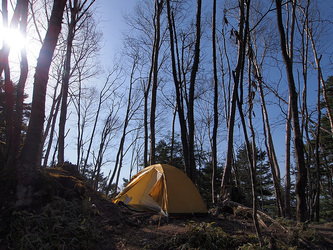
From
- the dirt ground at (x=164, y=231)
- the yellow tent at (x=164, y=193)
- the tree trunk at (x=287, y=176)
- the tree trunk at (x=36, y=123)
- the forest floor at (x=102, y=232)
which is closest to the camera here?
the forest floor at (x=102, y=232)

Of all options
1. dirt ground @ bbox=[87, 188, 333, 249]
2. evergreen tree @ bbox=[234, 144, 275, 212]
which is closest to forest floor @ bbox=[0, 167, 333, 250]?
dirt ground @ bbox=[87, 188, 333, 249]

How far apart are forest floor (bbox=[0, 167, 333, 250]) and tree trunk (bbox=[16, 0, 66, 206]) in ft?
1.43

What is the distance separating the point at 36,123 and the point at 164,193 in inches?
156

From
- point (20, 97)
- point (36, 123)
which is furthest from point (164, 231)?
point (20, 97)

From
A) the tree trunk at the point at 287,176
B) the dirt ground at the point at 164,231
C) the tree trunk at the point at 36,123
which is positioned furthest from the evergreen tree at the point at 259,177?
the tree trunk at the point at 36,123

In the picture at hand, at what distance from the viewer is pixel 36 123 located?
4379 mm

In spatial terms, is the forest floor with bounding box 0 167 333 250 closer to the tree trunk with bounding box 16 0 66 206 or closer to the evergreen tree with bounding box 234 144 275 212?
the tree trunk with bounding box 16 0 66 206

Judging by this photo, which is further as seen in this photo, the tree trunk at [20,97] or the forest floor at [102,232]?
the tree trunk at [20,97]

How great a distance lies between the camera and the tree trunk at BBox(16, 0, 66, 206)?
13.0ft

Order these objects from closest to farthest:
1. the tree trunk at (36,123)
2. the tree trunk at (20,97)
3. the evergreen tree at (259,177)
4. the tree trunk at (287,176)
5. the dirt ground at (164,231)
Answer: the dirt ground at (164,231) → the tree trunk at (36,123) → the tree trunk at (20,97) → the tree trunk at (287,176) → the evergreen tree at (259,177)

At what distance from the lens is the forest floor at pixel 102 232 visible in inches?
133

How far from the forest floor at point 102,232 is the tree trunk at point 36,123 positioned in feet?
1.43

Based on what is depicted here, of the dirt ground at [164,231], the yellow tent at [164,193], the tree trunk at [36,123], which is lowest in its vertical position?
the dirt ground at [164,231]

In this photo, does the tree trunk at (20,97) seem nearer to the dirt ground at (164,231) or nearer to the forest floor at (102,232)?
the forest floor at (102,232)
